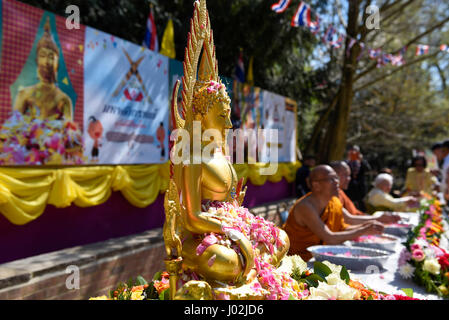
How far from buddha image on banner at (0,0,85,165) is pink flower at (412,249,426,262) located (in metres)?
3.08

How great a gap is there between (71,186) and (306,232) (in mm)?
2249

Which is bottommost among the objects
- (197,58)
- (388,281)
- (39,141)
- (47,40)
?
(388,281)

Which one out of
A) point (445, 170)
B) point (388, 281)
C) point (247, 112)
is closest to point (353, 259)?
point (388, 281)

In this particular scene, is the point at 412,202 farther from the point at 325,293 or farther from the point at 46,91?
the point at 46,91

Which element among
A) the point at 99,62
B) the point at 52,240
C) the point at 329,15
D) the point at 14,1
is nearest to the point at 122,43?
the point at 99,62

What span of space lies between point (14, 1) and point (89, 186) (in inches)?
71.3

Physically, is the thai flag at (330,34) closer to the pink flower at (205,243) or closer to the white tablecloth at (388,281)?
the white tablecloth at (388,281)

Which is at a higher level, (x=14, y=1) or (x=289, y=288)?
(x=14, y=1)

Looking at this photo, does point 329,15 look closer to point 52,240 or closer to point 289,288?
point 52,240

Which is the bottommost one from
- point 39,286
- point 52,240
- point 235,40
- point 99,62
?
point 39,286

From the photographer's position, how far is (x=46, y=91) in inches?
140

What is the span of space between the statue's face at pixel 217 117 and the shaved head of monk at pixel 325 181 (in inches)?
64.2
